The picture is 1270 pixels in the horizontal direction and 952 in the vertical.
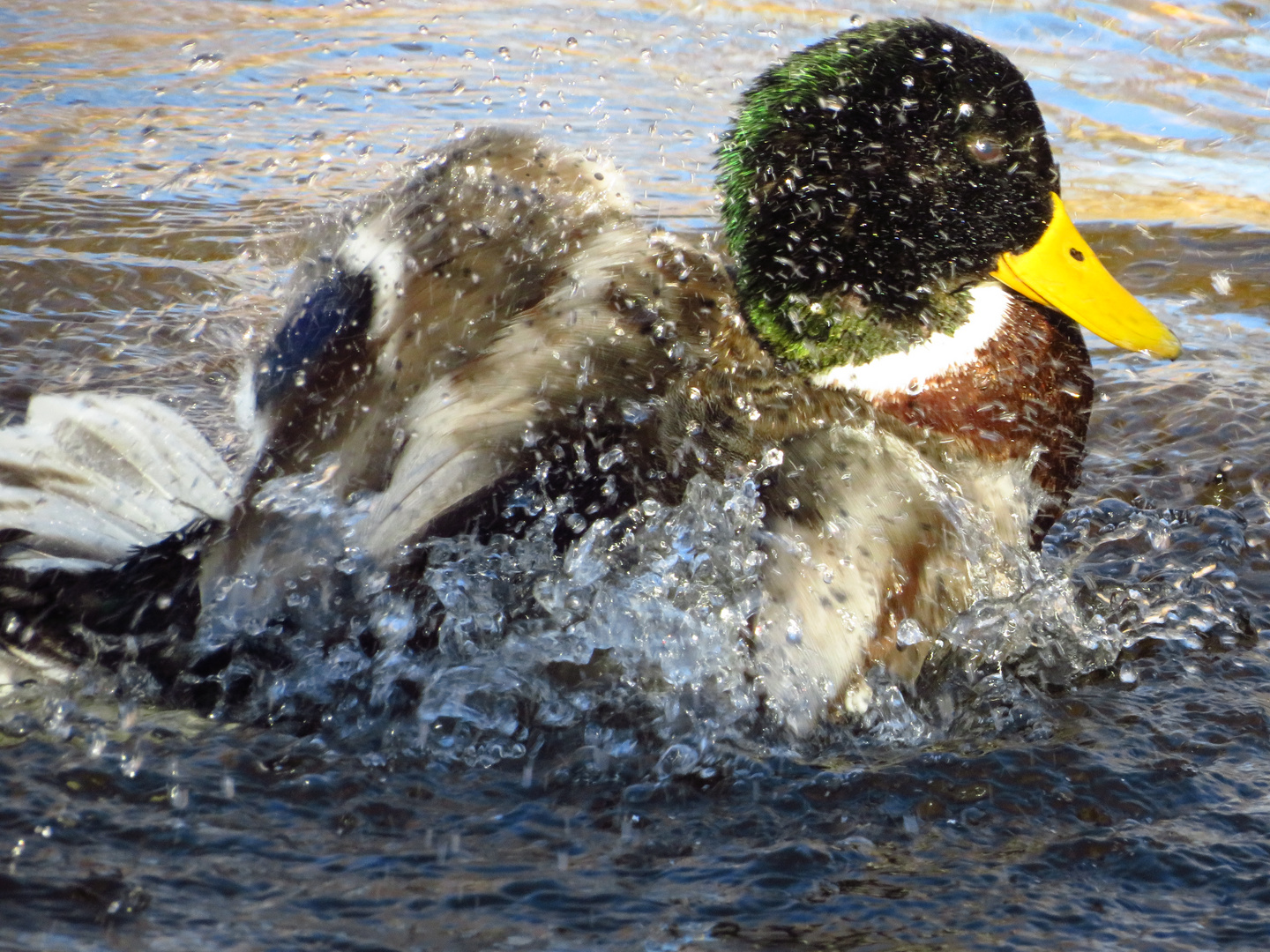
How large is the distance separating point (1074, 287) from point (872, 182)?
0.46 m

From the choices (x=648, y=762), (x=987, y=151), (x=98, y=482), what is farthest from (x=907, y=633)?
(x=98, y=482)

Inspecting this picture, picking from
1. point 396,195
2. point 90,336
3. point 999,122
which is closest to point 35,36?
point 90,336

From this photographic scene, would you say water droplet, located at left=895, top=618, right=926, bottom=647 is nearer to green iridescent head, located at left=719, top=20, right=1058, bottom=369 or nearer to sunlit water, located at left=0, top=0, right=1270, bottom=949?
sunlit water, located at left=0, top=0, right=1270, bottom=949

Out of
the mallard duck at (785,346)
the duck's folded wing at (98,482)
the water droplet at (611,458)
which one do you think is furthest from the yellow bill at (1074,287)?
the duck's folded wing at (98,482)

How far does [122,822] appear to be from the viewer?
2.12m

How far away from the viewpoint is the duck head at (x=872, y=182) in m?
2.81

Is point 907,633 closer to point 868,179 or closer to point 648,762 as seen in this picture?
point 648,762

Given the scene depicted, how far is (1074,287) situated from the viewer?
2969 mm

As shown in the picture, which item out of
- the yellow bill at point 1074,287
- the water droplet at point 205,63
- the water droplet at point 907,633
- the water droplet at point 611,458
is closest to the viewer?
the water droplet at point 611,458

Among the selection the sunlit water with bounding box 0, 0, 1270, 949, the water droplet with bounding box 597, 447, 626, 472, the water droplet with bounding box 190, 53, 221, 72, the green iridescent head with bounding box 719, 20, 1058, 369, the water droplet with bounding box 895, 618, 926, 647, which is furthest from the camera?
the water droplet with bounding box 190, 53, 221, 72

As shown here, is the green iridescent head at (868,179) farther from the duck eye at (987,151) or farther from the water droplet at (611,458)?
the water droplet at (611,458)

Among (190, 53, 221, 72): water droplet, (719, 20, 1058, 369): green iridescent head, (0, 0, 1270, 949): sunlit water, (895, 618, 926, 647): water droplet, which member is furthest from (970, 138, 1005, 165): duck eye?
(190, 53, 221, 72): water droplet

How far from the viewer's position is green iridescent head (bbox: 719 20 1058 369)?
280 centimetres

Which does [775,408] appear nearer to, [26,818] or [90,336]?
[26,818]
